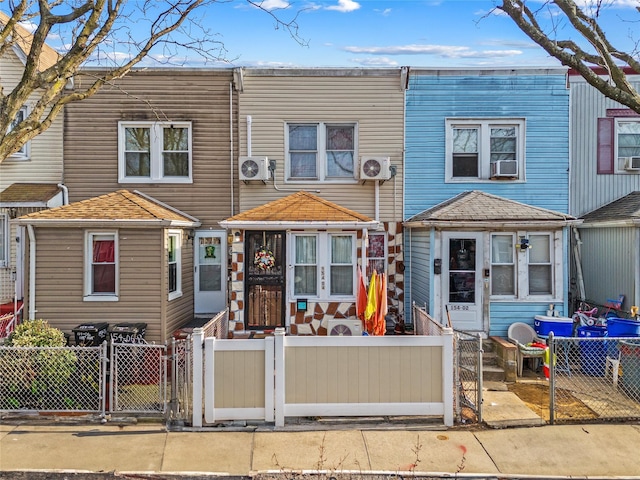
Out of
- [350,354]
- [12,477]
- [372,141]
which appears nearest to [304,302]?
[350,354]

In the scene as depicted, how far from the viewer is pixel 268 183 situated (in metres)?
11.6

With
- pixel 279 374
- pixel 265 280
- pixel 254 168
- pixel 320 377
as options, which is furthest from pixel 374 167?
pixel 279 374

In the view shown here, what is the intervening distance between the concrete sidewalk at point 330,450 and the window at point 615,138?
8.01m

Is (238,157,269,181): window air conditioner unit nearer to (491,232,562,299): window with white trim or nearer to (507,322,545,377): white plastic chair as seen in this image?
(491,232,562,299): window with white trim

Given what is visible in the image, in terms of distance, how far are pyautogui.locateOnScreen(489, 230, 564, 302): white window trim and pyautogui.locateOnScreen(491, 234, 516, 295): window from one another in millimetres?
134

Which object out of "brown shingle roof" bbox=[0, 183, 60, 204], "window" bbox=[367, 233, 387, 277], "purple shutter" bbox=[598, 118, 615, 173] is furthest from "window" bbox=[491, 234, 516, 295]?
"brown shingle roof" bbox=[0, 183, 60, 204]

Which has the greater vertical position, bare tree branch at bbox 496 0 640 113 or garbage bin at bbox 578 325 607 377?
bare tree branch at bbox 496 0 640 113

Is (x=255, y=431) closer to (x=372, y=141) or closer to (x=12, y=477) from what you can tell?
(x=12, y=477)

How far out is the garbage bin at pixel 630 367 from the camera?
7.44 meters

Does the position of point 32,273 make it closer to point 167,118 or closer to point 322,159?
point 167,118

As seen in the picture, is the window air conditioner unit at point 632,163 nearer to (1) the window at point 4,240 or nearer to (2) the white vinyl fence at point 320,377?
(2) the white vinyl fence at point 320,377

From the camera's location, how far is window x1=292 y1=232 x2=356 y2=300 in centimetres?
1026

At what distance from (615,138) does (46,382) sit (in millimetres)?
13931

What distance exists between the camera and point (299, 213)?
33.3 feet
